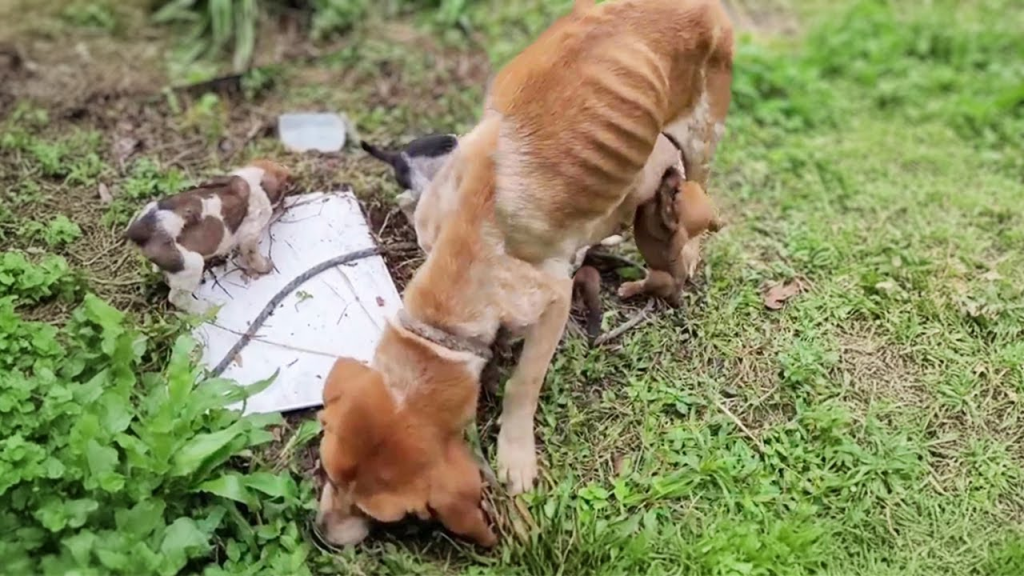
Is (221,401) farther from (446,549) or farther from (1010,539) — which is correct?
(1010,539)

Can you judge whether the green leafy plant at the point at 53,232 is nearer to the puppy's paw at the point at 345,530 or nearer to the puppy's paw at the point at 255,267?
the puppy's paw at the point at 255,267

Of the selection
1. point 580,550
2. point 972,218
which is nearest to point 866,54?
point 972,218

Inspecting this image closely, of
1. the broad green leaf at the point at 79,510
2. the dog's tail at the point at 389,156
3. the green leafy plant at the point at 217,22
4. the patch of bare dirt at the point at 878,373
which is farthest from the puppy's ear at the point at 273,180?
the patch of bare dirt at the point at 878,373

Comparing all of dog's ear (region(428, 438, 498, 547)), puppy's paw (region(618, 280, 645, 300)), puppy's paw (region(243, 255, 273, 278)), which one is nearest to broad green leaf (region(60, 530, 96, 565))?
dog's ear (region(428, 438, 498, 547))

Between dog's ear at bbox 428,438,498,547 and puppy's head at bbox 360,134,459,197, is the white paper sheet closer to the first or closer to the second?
puppy's head at bbox 360,134,459,197

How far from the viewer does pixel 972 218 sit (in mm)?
5578

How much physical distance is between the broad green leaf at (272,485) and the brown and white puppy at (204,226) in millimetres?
A: 864

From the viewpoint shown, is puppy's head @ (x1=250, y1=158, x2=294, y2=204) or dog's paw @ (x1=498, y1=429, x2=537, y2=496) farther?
puppy's head @ (x1=250, y1=158, x2=294, y2=204)

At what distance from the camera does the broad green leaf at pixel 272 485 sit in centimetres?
371

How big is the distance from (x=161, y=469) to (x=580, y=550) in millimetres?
1448

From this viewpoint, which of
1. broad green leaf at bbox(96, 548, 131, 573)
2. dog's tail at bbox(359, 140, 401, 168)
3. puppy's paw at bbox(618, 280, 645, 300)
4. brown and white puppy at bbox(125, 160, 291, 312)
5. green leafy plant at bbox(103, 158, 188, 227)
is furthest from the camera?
green leafy plant at bbox(103, 158, 188, 227)

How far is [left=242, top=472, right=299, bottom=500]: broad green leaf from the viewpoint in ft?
12.2

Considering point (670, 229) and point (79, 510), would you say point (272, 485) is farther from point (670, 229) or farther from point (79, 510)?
point (670, 229)

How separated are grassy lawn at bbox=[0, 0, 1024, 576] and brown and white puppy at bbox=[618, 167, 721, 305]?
180mm
